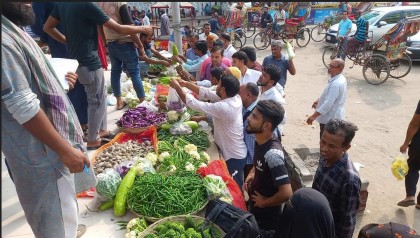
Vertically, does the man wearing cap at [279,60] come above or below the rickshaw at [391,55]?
above

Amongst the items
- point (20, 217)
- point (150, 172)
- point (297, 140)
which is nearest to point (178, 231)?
point (150, 172)

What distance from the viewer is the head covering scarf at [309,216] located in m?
2.11

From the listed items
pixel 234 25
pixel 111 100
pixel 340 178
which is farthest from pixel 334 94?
pixel 234 25

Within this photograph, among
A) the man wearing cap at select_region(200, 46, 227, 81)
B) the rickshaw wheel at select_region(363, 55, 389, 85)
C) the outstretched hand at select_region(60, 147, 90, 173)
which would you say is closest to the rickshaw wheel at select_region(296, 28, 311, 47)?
the rickshaw wheel at select_region(363, 55, 389, 85)

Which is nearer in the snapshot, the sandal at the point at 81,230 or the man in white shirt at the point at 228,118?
the sandal at the point at 81,230

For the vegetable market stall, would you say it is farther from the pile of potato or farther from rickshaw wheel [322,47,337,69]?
rickshaw wheel [322,47,337,69]

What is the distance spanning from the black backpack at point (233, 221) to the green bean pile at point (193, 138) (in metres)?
1.59

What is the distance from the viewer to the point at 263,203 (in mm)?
2730

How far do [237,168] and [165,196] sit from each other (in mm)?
1343

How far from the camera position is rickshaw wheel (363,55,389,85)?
30.3 feet

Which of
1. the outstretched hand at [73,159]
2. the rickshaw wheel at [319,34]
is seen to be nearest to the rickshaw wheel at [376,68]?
the rickshaw wheel at [319,34]

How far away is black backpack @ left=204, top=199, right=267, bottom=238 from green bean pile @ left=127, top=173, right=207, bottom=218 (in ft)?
0.94

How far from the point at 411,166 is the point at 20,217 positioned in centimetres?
443

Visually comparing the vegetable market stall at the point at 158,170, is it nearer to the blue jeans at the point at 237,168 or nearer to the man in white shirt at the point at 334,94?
the blue jeans at the point at 237,168
